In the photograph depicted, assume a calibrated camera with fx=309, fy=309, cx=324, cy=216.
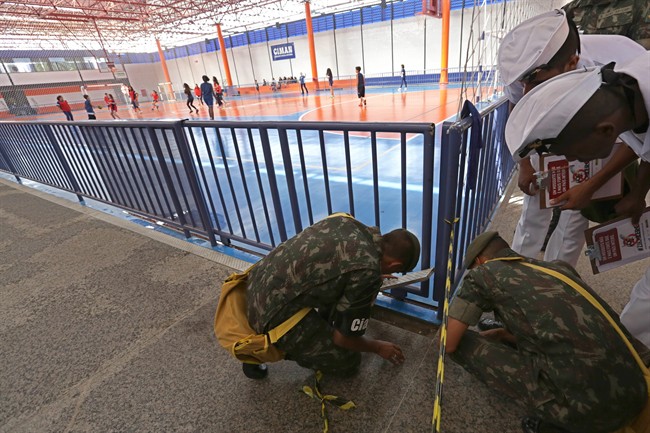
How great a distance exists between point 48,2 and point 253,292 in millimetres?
29070

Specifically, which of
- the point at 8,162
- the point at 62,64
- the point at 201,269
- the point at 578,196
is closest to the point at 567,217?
the point at 578,196

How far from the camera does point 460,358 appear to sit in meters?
1.51

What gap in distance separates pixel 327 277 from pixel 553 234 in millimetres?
1753

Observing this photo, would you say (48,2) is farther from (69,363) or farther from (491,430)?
(491,430)

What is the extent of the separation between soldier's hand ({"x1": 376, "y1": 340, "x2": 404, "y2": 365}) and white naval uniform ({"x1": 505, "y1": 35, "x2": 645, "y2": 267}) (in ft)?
4.26

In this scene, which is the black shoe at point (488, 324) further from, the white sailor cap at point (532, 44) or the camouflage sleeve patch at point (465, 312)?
the white sailor cap at point (532, 44)

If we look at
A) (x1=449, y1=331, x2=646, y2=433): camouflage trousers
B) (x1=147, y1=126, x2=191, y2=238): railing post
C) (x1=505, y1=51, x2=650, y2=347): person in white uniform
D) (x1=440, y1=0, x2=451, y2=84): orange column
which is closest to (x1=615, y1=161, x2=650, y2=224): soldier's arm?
(x1=505, y1=51, x2=650, y2=347): person in white uniform

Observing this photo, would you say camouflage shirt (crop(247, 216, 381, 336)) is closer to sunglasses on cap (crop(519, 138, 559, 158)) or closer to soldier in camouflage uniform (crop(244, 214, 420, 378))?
soldier in camouflage uniform (crop(244, 214, 420, 378))

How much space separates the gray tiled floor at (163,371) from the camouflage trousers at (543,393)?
A: 219 mm

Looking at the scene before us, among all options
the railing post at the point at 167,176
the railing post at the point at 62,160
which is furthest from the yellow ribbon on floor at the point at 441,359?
the railing post at the point at 62,160

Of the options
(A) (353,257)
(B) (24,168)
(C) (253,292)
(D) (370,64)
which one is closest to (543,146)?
(A) (353,257)

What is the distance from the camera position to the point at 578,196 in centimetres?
161

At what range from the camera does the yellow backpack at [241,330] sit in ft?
5.02

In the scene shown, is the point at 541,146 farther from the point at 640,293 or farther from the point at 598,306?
the point at 640,293
